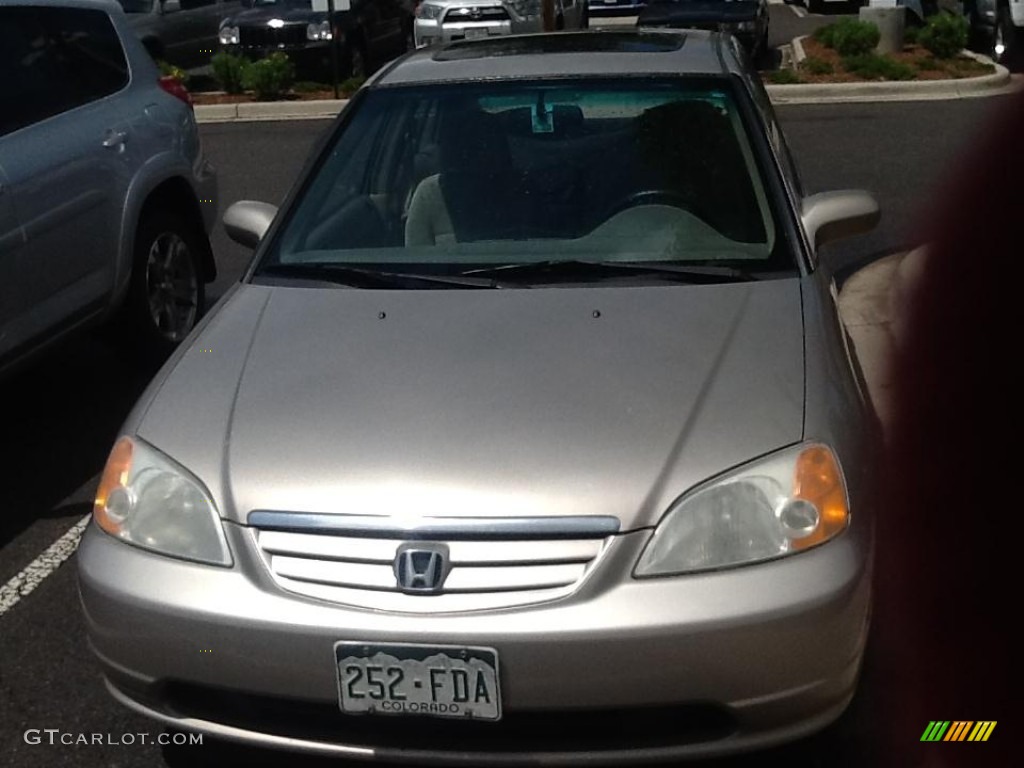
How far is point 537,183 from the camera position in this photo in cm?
416

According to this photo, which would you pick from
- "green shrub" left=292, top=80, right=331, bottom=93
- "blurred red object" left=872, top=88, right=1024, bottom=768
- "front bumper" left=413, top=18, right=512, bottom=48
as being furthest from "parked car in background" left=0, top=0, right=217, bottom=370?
"front bumper" left=413, top=18, right=512, bottom=48

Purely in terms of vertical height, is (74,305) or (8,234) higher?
(8,234)

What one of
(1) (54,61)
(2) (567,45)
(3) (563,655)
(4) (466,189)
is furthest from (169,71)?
(3) (563,655)

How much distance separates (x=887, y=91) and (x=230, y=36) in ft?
25.2

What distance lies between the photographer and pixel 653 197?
4.10 meters

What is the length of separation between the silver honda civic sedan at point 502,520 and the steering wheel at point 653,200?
11.2 inches

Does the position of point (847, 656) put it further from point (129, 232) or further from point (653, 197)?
point (129, 232)

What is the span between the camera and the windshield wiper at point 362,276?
3.83m

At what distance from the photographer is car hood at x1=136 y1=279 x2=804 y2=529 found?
114 inches

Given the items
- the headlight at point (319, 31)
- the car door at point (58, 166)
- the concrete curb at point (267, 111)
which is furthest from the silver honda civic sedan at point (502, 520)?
the headlight at point (319, 31)

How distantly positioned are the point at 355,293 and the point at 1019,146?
2.81m

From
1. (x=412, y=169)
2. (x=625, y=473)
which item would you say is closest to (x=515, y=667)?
(x=625, y=473)

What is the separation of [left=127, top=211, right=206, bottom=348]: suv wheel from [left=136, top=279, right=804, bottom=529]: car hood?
2434 millimetres

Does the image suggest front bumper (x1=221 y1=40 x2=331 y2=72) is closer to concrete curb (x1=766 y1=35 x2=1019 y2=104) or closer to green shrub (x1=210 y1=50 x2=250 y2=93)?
green shrub (x1=210 y1=50 x2=250 y2=93)
